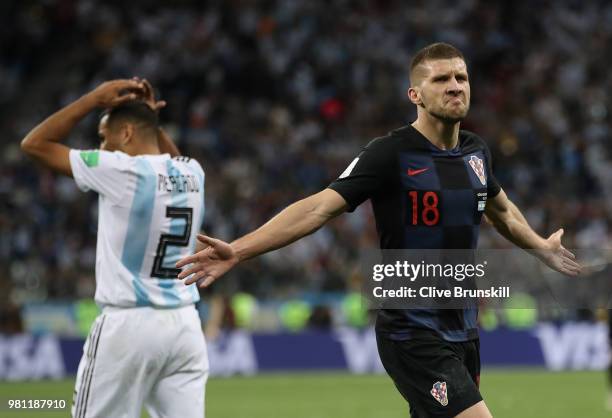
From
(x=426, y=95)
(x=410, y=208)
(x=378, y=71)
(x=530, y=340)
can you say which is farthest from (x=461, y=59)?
(x=378, y=71)

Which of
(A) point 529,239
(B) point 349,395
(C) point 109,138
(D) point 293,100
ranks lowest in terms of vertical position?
(B) point 349,395

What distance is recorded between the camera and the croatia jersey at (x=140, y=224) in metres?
6.64

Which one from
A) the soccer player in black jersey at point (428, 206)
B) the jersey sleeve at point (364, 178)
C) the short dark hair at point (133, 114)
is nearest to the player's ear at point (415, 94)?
the soccer player in black jersey at point (428, 206)

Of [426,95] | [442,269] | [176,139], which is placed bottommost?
[442,269]

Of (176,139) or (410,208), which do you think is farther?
(176,139)

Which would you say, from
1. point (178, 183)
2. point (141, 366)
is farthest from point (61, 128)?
point (141, 366)

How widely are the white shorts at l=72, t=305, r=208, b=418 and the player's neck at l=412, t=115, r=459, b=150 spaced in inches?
66.5

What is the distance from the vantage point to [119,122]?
706cm

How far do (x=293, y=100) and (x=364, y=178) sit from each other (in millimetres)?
20031

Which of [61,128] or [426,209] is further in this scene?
[61,128]

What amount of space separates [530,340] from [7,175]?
1022 centimetres

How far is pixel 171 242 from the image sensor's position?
22.3 feet

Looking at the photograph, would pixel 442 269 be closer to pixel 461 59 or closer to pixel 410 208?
pixel 410 208

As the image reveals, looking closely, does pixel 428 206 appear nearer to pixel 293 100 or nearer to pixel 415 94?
pixel 415 94
